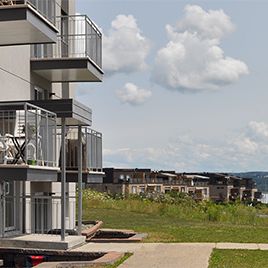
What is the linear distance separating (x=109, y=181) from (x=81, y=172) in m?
76.1

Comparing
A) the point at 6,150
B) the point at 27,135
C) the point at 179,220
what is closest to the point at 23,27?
the point at 27,135

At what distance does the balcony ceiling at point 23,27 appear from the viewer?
1465 cm

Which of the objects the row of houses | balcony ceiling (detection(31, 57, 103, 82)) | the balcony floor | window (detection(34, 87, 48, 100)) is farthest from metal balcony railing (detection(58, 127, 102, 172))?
the row of houses

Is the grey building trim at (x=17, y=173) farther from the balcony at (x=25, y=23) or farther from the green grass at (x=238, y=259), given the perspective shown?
the green grass at (x=238, y=259)

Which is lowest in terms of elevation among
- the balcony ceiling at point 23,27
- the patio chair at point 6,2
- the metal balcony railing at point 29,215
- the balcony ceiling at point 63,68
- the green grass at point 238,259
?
the green grass at point 238,259

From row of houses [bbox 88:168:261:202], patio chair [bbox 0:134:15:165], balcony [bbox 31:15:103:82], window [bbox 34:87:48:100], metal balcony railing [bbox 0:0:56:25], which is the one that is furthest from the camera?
row of houses [bbox 88:168:261:202]

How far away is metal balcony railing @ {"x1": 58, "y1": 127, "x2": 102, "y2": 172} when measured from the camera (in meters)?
21.5

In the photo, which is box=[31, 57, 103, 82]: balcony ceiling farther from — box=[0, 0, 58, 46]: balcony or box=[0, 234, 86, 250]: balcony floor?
box=[0, 234, 86, 250]: balcony floor

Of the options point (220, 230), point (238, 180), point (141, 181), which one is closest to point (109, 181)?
point (141, 181)

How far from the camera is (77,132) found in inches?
850

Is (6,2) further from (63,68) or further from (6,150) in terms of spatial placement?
(63,68)

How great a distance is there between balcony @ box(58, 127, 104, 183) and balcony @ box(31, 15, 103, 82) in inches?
77.6

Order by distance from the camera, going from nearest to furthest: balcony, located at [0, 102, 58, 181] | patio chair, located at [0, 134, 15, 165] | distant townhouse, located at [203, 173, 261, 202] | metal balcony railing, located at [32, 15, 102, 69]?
balcony, located at [0, 102, 58, 181], patio chair, located at [0, 134, 15, 165], metal balcony railing, located at [32, 15, 102, 69], distant townhouse, located at [203, 173, 261, 202]

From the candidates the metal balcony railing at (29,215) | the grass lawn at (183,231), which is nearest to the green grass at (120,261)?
the metal balcony railing at (29,215)
